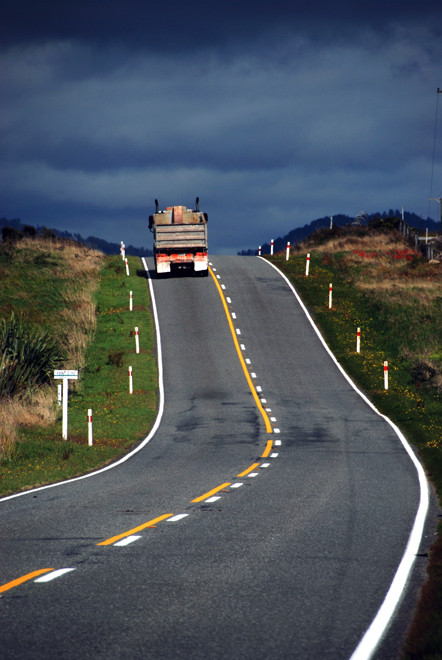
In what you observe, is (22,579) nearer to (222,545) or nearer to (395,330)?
(222,545)

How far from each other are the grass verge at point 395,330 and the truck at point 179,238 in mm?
6358

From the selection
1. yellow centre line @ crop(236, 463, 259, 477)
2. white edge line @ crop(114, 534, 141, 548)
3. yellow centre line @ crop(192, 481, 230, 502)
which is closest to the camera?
white edge line @ crop(114, 534, 141, 548)

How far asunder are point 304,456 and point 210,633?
41.1 feet

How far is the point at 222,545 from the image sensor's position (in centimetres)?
888

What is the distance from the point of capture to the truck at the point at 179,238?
44.8 meters

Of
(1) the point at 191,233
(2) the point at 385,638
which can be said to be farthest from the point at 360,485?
(1) the point at 191,233

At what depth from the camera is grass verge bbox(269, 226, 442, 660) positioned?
8508mm

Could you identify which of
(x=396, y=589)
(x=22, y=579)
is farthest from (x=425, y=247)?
(x=22, y=579)

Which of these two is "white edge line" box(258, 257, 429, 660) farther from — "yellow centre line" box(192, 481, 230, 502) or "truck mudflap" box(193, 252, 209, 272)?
"truck mudflap" box(193, 252, 209, 272)

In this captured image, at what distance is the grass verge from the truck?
20.9 feet

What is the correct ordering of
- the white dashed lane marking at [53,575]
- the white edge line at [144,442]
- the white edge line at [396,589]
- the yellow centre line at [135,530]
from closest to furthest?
the white edge line at [396,589]
the white dashed lane marking at [53,575]
the yellow centre line at [135,530]
the white edge line at [144,442]

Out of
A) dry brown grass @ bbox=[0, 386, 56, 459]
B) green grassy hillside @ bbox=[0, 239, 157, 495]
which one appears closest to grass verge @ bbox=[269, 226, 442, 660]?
green grassy hillside @ bbox=[0, 239, 157, 495]

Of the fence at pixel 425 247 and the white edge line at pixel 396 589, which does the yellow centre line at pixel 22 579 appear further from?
the fence at pixel 425 247

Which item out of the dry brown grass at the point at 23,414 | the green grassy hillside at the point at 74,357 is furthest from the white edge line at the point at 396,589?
the dry brown grass at the point at 23,414
